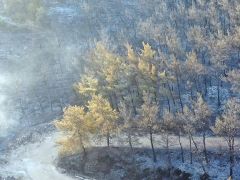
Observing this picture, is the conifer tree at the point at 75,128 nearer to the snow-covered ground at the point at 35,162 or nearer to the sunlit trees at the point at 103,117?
the sunlit trees at the point at 103,117

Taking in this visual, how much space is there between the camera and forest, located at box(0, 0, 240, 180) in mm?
85188

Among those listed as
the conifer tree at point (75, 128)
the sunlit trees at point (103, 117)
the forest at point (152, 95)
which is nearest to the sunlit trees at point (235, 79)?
the forest at point (152, 95)

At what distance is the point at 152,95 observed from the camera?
101 m

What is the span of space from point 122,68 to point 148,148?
2070cm

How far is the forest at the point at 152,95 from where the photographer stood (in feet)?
279

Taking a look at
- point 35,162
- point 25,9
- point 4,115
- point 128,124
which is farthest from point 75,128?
point 25,9

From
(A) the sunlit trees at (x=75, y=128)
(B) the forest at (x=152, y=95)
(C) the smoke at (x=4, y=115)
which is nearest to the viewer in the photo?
(B) the forest at (x=152, y=95)

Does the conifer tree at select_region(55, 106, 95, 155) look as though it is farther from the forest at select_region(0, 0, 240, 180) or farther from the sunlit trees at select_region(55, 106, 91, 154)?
the forest at select_region(0, 0, 240, 180)

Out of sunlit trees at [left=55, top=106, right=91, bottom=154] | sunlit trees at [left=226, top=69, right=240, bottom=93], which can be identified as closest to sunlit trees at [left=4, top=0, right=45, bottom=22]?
sunlit trees at [left=55, top=106, right=91, bottom=154]

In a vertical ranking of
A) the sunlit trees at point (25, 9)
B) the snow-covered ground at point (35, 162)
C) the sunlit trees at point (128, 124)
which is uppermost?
the sunlit trees at point (25, 9)

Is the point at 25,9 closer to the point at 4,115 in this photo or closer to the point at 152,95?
the point at 4,115

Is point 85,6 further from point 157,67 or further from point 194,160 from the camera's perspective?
point 194,160

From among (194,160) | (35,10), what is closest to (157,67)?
(194,160)

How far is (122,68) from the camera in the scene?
104 m
